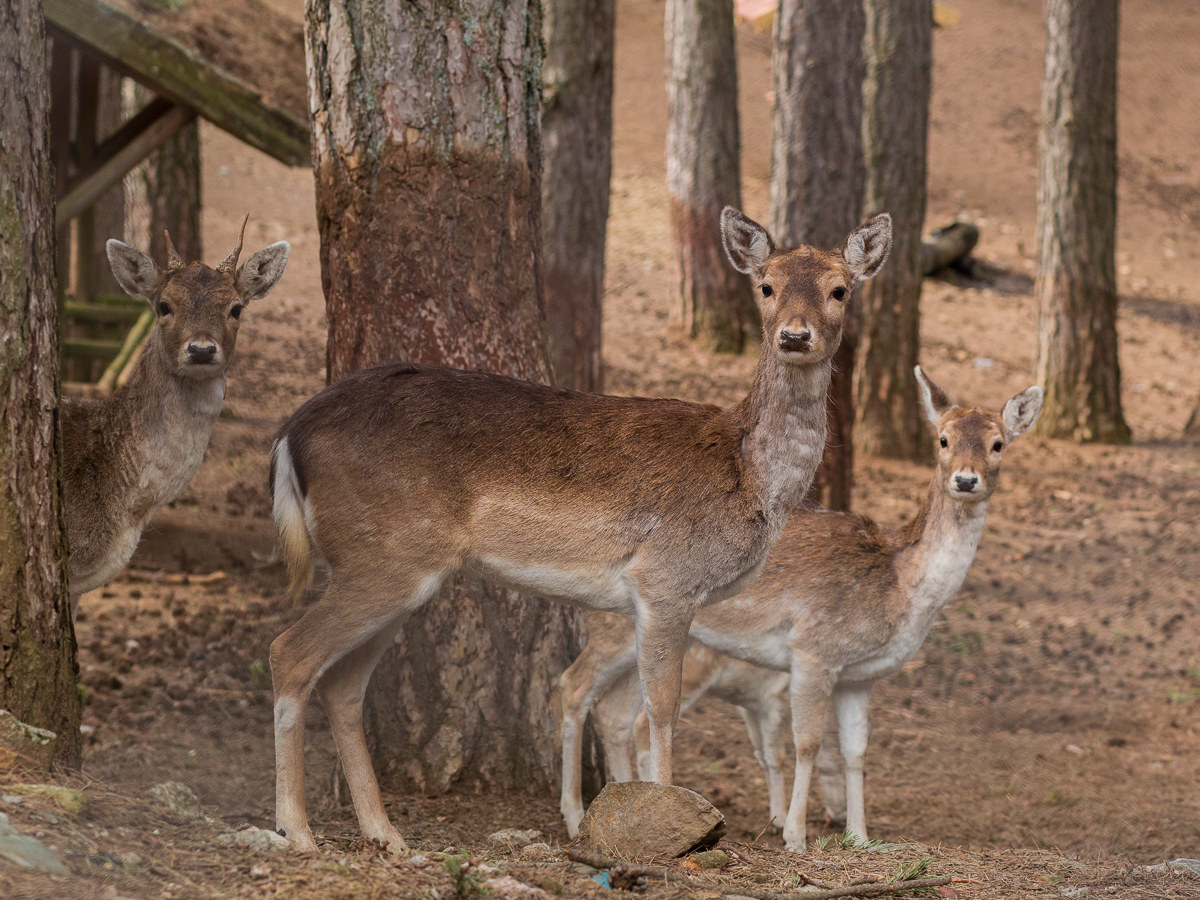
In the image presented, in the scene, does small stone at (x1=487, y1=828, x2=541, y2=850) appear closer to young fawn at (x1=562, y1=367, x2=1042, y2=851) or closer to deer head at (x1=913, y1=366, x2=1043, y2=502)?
young fawn at (x1=562, y1=367, x2=1042, y2=851)

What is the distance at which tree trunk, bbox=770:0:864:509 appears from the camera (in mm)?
10094

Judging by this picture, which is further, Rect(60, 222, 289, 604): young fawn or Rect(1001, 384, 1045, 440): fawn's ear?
Rect(1001, 384, 1045, 440): fawn's ear

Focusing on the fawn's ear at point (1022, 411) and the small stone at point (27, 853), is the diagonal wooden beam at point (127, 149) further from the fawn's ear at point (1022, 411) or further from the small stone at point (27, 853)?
the small stone at point (27, 853)

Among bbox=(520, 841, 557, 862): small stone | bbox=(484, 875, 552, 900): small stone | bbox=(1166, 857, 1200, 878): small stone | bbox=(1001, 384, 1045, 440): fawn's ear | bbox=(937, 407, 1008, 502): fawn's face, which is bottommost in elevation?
bbox=(1166, 857, 1200, 878): small stone

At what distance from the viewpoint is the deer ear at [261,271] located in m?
5.71

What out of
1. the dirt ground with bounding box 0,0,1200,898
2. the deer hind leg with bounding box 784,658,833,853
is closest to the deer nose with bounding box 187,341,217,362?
the dirt ground with bounding box 0,0,1200,898

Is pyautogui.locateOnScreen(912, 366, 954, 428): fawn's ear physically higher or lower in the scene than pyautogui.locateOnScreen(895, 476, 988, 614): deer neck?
higher

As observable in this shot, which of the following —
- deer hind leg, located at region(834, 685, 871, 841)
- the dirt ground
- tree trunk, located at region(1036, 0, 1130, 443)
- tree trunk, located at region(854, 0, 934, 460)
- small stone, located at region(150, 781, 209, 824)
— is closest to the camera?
small stone, located at region(150, 781, 209, 824)

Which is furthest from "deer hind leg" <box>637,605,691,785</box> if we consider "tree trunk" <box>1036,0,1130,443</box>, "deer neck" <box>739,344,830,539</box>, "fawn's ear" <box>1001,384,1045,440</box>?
"tree trunk" <box>1036,0,1130,443</box>

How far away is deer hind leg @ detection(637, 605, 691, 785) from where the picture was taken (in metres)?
4.95

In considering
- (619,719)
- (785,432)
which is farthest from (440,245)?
(619,719)

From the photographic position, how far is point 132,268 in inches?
223

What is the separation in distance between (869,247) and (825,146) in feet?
16.5

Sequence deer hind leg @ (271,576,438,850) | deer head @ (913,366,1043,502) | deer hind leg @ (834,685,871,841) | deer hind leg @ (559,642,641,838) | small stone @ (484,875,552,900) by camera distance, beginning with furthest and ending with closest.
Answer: deer head @ (913,366,1043,502), deer hind leg @ (834,685,871,841), deer hind leg @ (559,642,641,838), deer hind leg @ (271,576,438,850), small stone @ (484,875,552,900)
